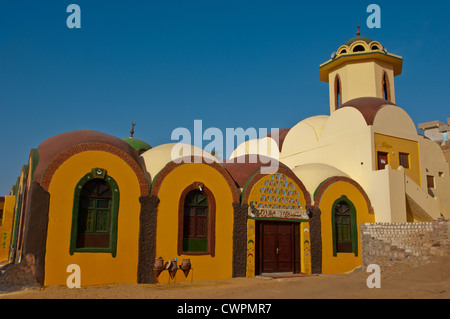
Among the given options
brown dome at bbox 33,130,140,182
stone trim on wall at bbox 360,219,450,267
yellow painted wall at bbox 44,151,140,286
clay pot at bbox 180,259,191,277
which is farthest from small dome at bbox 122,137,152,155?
stone trim on wall at bbox 360,219,450,267

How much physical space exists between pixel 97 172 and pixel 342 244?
33.5ft

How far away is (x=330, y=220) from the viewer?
15.8m

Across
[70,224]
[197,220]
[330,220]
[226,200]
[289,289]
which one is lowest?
[289,289]

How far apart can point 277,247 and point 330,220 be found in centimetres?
280

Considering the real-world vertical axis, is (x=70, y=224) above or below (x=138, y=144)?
below

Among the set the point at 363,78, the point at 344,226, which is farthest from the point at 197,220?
the point at 363,78

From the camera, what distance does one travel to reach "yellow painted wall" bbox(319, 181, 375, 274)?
15.4 m

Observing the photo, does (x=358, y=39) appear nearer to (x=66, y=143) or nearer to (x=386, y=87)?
(x=386, y=87)

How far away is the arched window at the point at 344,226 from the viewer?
15975mm

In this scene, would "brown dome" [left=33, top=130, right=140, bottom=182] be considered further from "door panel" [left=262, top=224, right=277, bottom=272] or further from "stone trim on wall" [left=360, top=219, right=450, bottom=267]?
"stone trim on wall" [left=360, top=219, right=450, bottom=267]

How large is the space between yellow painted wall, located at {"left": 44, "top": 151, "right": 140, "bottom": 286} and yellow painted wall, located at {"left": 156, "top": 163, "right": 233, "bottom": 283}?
838 millimetres

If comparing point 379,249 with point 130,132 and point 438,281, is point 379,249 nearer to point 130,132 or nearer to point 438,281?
point 438,281

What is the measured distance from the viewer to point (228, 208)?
13.5 meters
